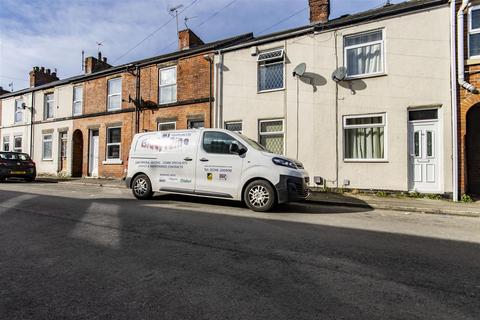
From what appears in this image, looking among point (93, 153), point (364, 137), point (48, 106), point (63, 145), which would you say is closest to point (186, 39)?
point (93, 153)

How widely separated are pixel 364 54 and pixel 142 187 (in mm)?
9173

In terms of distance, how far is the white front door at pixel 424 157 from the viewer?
10.4 metres

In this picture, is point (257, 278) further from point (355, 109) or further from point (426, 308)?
point (355, 109)

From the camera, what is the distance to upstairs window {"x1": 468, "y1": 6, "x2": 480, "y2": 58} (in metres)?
10.0

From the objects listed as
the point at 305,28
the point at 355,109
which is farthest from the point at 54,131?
the point at 355,109

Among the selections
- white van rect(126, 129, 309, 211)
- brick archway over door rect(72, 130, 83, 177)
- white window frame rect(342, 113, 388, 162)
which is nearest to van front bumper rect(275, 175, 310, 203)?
white van rect(126, 129, 309, 211)

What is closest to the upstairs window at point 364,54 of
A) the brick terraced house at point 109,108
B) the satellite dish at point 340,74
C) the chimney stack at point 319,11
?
the satellite dish at point 340,74

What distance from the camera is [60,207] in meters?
7.83

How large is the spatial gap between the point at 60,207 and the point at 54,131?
16.0 meters

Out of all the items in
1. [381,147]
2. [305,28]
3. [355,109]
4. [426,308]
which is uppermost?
[305,28]

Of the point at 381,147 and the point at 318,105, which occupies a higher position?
the point at 318,105

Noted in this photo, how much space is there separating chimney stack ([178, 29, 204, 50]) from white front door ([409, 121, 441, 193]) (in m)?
12.3

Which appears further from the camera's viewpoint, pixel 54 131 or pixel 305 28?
pixel 54 131

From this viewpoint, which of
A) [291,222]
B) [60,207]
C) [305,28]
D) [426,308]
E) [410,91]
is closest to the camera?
[426,308]
